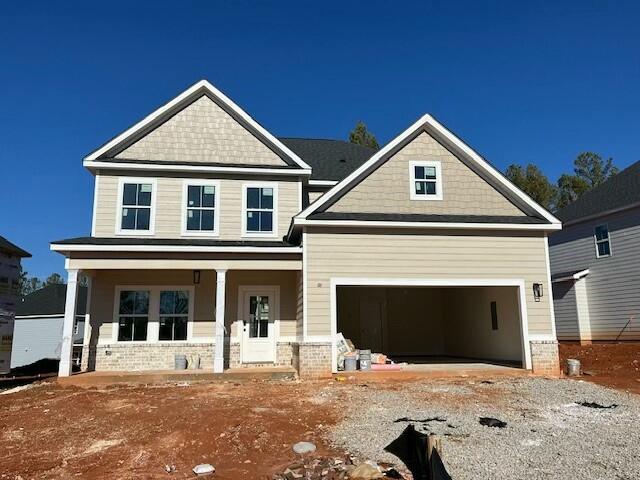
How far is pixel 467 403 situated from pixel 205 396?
17.2 ft

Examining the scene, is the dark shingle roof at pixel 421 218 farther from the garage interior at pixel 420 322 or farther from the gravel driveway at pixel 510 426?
the gravel driveway at pixel 510 426

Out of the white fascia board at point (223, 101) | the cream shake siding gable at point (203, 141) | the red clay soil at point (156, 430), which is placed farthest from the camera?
the cream shake siding gable at point (203, 141)

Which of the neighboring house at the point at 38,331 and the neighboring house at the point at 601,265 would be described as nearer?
the neighboring house at the point at 601,265

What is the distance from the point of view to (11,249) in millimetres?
14406

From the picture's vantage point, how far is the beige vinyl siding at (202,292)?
13734 mm

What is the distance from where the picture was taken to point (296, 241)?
1395cm

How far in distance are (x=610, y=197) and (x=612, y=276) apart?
3462 millimetres

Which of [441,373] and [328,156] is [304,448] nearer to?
[441,373]

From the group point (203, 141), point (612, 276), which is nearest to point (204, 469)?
point (203, 141)

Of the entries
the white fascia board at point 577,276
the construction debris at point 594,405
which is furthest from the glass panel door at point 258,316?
the white fascia board at point 577,276

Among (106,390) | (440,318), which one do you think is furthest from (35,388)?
(440,318)

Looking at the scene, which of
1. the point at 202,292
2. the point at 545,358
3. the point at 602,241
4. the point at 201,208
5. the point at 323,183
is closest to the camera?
the point at 545,358

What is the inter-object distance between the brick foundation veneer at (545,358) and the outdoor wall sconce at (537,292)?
1150mm

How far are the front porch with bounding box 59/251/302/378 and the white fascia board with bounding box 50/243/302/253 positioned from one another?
264 millimetres
